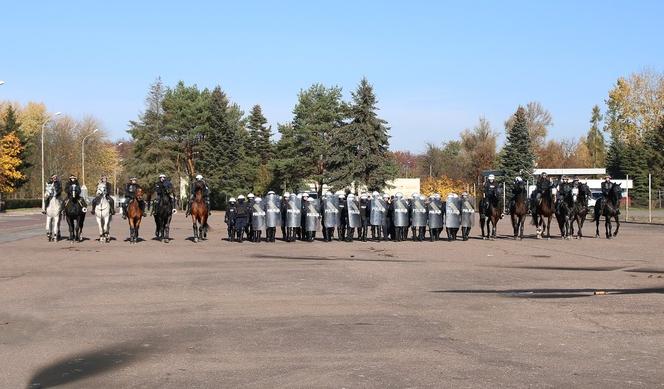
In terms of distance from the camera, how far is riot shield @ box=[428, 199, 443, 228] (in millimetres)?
32219

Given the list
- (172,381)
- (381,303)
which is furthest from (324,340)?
(381,303)

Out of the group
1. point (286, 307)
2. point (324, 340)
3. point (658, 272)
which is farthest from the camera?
point (658, 272)

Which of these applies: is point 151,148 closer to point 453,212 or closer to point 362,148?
point 362,148

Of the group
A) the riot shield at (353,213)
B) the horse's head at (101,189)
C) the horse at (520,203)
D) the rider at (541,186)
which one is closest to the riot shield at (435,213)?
the riot shield at (353,213)

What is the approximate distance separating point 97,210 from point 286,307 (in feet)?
62.2

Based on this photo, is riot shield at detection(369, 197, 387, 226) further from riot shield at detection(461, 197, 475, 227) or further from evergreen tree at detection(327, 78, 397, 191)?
evergreen tree at detection(327, 78, 397, 191)

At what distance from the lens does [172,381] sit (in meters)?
7.98

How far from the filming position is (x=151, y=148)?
10506 centimetres

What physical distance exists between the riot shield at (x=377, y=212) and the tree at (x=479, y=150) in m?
73.4

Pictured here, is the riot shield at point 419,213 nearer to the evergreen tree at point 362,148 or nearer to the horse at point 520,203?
the horse at point 520,203

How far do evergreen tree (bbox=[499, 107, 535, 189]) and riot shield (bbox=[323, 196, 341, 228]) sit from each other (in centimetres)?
5768

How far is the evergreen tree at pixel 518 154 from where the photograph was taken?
8775 cm

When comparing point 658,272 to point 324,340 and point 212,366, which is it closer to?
point 324,340

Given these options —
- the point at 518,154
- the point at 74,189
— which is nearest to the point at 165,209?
the point at 74,189
